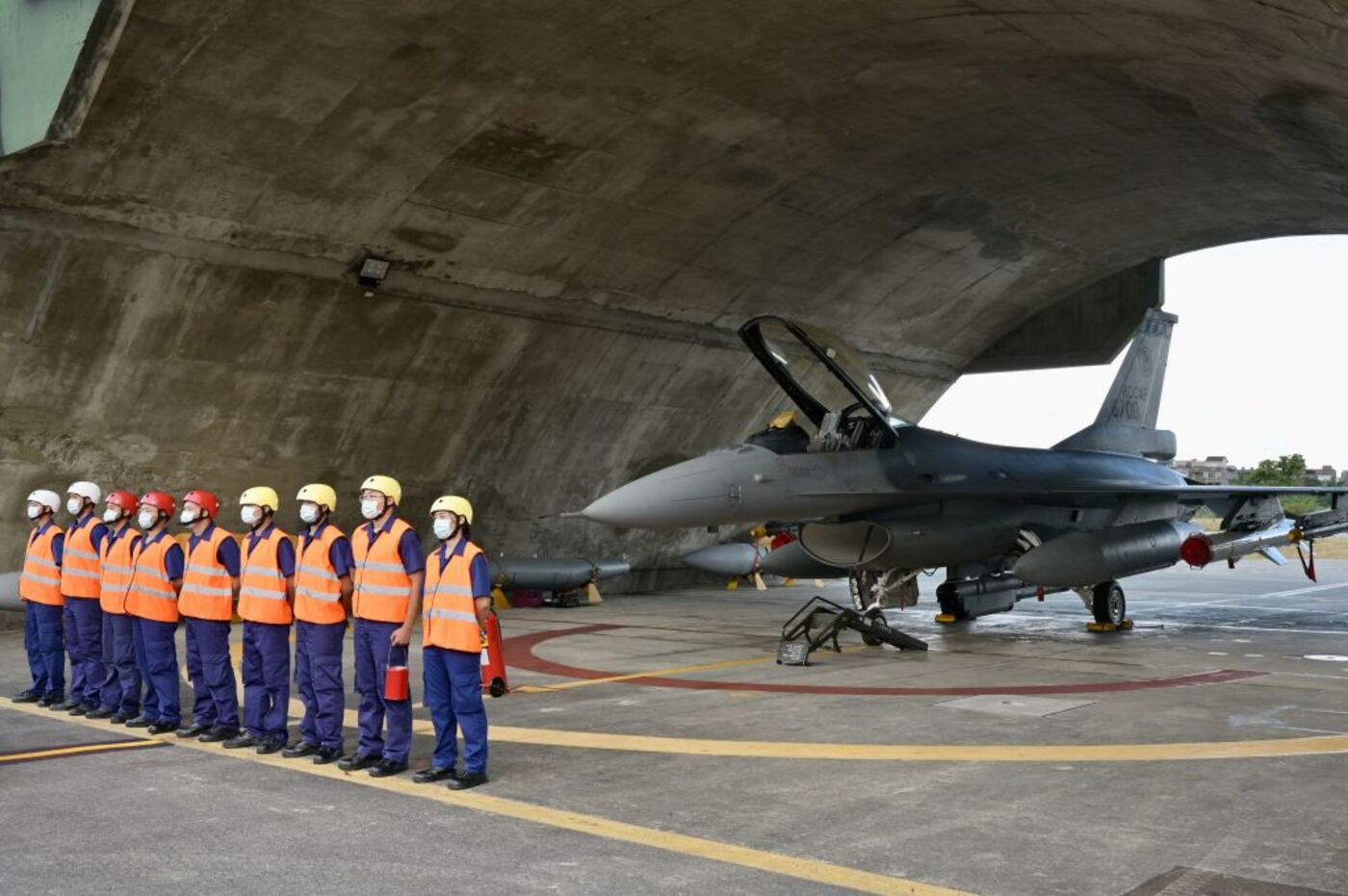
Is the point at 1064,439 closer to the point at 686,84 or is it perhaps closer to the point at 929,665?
the point at 929,665

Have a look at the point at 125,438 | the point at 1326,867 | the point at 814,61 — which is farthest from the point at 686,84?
the point at 1326,867

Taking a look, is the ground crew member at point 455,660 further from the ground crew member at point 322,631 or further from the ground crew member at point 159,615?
the ground crew member at point 159,615

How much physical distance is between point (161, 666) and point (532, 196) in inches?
386

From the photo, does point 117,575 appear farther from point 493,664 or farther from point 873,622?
point 873,622

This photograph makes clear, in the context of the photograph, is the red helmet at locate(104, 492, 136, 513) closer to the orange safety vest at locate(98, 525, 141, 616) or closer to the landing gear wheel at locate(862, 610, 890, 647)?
the orange safety vest at locate(98, 525, 141, 616)

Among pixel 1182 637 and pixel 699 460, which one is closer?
pixel 699 460

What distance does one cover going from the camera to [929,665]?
13.2 metres

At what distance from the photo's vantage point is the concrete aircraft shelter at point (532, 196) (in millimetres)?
13273

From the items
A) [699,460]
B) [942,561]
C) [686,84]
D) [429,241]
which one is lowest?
[942,561]

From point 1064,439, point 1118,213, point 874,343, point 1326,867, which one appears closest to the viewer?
point 1326,867

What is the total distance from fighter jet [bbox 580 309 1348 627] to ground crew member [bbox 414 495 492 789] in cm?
615

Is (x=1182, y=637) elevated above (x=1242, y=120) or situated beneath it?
situated beneath

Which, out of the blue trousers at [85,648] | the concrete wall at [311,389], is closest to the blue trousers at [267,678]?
the blue trousers at [85,648]

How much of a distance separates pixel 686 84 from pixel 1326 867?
480 inches
